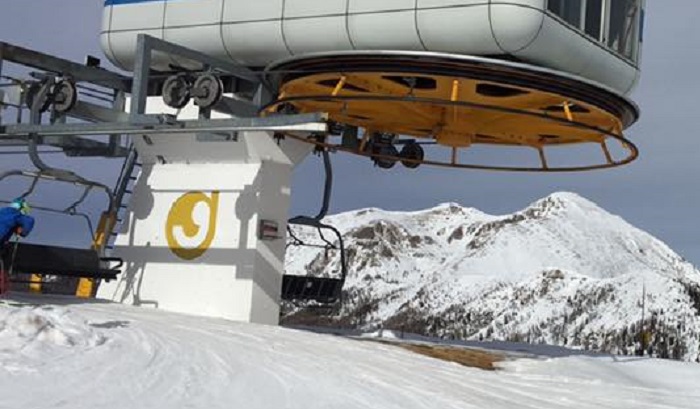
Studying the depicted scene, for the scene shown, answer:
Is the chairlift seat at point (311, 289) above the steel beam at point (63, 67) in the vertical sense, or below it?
below

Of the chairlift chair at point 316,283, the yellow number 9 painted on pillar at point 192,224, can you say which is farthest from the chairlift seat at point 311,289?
the yellow number 9 painted on pillar at point 192,224

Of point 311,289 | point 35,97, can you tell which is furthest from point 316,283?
point 35,97

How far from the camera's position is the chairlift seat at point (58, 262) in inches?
791

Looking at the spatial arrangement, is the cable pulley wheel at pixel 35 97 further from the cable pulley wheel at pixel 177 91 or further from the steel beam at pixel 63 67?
the cable pulley wheel at pixel 177 91

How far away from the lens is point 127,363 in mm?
12586

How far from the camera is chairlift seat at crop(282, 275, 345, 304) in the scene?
23.0 metres

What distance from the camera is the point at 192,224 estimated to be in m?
21.8

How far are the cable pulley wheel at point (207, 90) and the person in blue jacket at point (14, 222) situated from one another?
3442 mm

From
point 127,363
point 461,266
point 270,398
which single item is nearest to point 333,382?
point 270,398

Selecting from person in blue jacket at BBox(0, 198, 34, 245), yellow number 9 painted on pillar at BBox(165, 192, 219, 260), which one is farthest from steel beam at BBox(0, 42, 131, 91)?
person in blue jacket at BBox(0, 198, 34, 245)

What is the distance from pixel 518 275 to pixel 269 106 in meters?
114

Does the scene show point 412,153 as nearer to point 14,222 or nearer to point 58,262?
point 58,262

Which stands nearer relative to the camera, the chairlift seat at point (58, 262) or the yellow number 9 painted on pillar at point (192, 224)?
the chairlift seat at point (58, 262)

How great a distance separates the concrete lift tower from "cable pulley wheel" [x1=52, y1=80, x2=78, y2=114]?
0.03m
